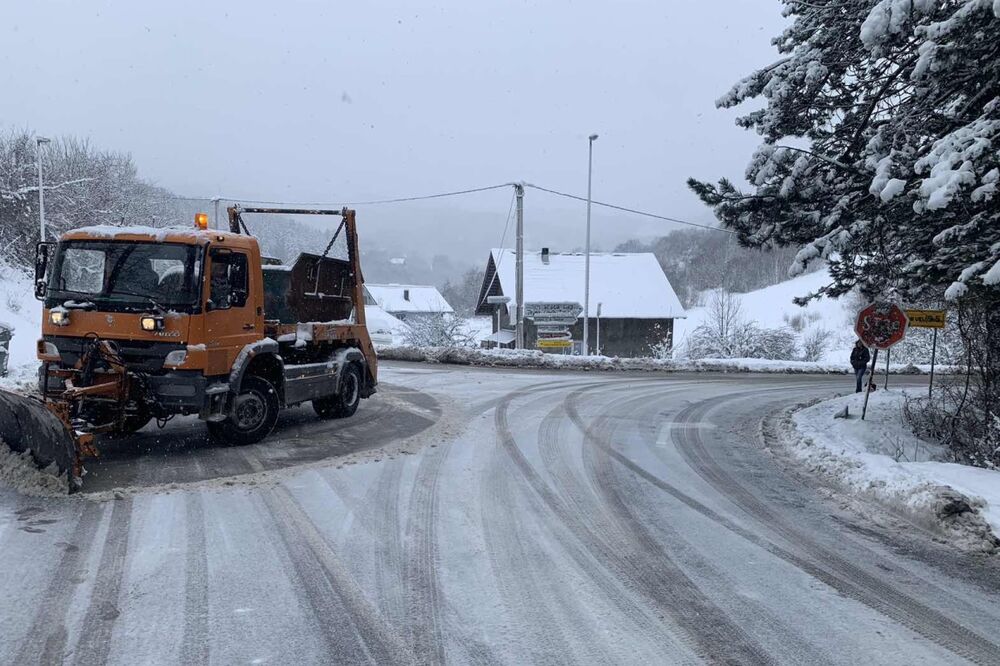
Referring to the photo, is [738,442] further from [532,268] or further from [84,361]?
[532,268]

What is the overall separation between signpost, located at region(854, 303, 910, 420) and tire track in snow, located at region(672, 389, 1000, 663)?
194 inches

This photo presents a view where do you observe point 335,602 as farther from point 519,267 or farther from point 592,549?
point 519,267

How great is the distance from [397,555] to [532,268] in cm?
3718

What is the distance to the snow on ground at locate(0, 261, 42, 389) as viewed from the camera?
14.2 meters

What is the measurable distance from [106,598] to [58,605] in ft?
0.79

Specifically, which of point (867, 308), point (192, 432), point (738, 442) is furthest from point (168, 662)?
point (867, 308)

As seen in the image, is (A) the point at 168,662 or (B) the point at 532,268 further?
(B) the point at 532,268

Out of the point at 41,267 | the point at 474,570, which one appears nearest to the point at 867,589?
the point at 474,570

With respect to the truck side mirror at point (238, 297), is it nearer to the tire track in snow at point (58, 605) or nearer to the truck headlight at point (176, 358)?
the truck headlight at point (176, 358)

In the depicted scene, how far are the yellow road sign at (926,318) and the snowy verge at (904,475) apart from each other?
1.74m

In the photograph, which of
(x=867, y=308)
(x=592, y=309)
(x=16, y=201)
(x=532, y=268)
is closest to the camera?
(x=867, y=308)

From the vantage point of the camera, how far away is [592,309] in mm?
38219

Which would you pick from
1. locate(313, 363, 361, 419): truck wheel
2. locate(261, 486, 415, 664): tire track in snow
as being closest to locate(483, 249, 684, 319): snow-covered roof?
locate(313, 363, 361, 419): truck wheel

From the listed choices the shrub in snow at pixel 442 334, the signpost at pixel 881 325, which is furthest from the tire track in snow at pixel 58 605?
the shrub in snow at pixel 442 334
